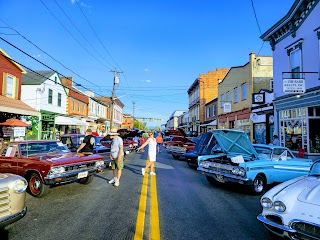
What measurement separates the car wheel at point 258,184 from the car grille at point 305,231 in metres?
3.81

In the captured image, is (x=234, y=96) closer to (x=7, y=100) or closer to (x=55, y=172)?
(x=7, y=100)

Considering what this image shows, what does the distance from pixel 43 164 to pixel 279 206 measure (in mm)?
5365

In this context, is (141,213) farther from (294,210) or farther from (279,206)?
(294,210)

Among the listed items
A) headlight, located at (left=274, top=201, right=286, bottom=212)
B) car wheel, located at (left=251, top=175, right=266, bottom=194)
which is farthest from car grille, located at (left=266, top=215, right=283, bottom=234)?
car wheel, located at (left=251, top=175, right=266, bottom=194)

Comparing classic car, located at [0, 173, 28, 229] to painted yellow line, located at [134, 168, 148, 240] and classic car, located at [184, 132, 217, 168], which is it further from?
classic car, located at [184, 132, 217, 168]

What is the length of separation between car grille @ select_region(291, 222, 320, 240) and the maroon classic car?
5.24 m

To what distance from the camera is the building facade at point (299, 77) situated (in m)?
12.8

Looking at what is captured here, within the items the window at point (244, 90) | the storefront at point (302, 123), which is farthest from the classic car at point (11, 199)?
the window at point (244, 90)

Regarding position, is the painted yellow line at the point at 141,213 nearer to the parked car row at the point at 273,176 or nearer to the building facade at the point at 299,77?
the parked car row at the point at 273,176

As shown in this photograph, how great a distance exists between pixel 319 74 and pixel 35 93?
21997 millimetres

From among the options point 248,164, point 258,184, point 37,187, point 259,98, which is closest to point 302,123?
point 259,98

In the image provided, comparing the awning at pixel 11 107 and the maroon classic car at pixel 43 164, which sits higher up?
the awning at pixel 11 107

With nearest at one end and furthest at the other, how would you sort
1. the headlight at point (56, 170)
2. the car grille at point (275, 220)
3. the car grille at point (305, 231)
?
the car grille at point (305, 231) < the car grille at point (275, 220) < the headlight at point (56, 170)

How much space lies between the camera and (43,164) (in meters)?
6.38
